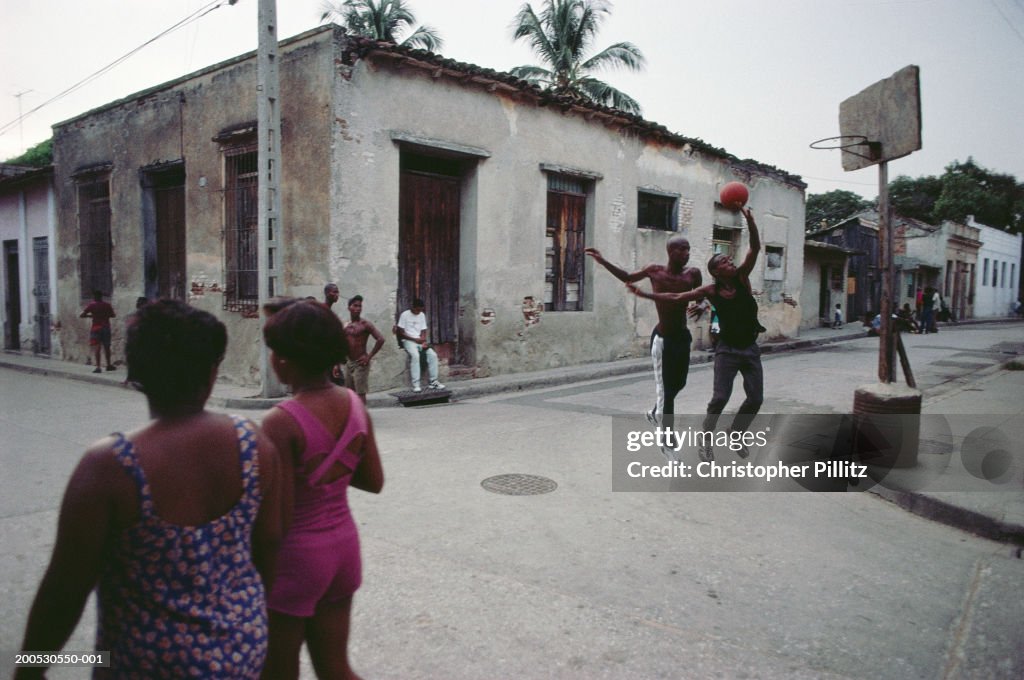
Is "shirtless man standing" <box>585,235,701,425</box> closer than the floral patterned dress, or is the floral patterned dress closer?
the floral patterned dress

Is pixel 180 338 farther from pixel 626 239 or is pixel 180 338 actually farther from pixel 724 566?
pixel 626 239

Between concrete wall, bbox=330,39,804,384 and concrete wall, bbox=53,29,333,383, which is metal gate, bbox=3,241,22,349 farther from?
concrete wall, bbox=330,39,804,384

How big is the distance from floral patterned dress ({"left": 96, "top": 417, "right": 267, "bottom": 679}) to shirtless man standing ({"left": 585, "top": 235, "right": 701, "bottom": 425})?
4.65 metres

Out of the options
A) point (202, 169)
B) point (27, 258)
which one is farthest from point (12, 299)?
point (202, 169)

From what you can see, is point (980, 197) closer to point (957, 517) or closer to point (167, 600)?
point (957, 517)

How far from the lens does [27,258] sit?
1739 cm

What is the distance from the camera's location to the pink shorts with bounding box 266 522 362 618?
1908mm

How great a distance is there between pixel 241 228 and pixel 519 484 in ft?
26.7

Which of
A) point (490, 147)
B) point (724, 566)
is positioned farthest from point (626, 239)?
point (724, 566)

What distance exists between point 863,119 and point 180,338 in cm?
644

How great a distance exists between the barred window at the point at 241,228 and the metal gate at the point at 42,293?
319 inches

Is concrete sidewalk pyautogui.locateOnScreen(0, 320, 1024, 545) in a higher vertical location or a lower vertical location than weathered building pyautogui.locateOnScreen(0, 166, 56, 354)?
lower

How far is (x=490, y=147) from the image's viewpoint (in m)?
12.3

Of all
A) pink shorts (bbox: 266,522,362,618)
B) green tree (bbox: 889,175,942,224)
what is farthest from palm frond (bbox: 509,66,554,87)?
green tree (bbox: 889,175,942,224)
